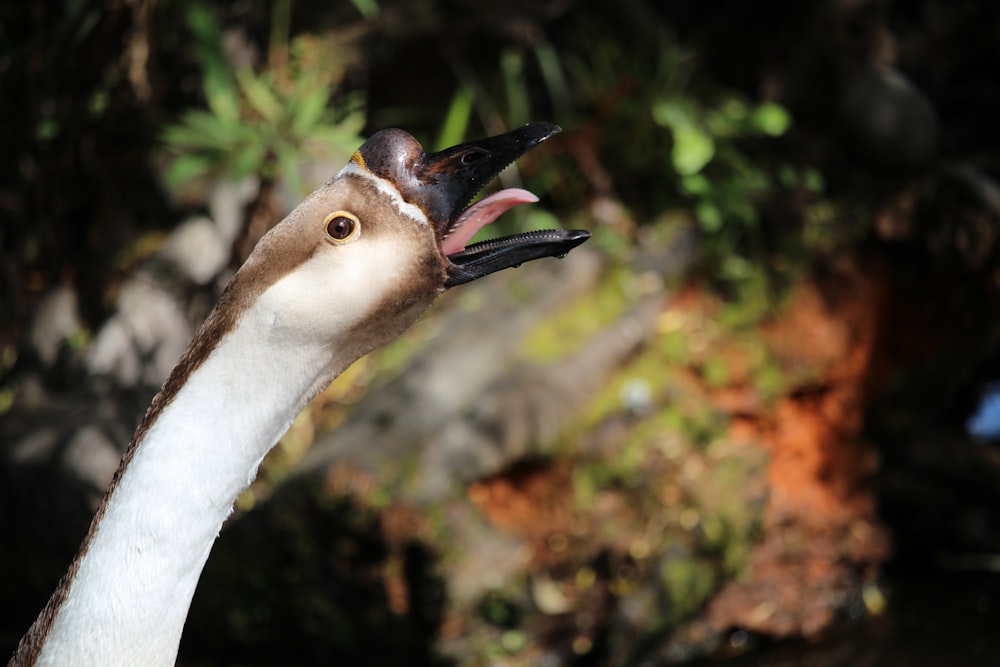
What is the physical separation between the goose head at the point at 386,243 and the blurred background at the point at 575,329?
7.59 ft

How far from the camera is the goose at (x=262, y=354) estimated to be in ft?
6.11

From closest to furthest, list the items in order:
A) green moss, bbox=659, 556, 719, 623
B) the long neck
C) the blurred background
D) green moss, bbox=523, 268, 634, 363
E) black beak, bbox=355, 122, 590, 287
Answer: the long neck < black beak, bbox=355, 122, 590, 287 < the blurred background < green moss, bbox=659, 556, 719, 623 < green moss, bbox=523, 268, 634, 363

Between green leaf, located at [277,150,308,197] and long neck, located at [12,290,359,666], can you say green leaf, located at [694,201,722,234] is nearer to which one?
green leaf, located at [277,150,308,197]

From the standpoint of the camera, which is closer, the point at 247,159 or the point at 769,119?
the point at 247,159

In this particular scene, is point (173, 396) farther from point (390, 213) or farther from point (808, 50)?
point (808, 50)

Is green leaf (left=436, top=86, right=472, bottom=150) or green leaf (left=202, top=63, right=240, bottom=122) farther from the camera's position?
green leaf (left=436, top=86, right=472, bottom=150)

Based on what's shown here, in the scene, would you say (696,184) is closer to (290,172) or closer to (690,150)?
(690,150)

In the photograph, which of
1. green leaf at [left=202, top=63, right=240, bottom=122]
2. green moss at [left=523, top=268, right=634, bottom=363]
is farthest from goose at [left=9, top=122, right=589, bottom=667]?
green leaf at [left=202, top=63, right=240, bottom=122]

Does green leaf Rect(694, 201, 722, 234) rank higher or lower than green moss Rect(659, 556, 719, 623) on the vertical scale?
higher

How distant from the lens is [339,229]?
76.3 inches

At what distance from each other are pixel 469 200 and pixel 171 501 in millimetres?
764

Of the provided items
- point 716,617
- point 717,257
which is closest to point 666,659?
point 716,617

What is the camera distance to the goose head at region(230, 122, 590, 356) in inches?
75.7

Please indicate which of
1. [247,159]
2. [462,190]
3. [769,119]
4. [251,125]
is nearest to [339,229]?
[462,190]
